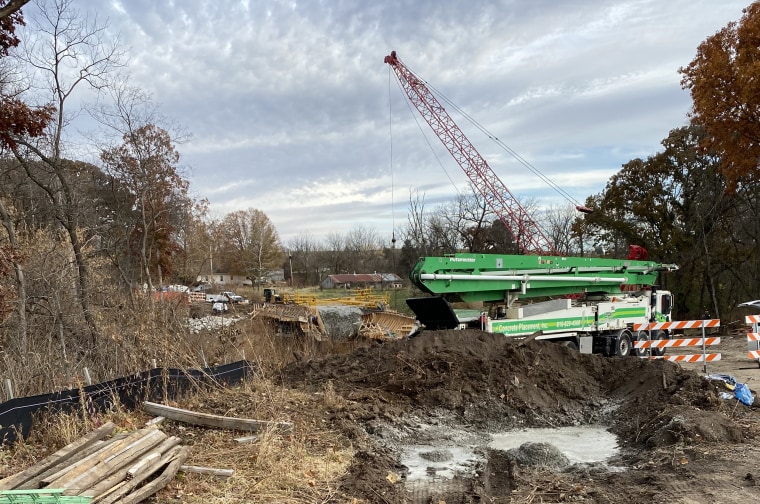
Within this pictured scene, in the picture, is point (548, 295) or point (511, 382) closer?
point (511, 382)

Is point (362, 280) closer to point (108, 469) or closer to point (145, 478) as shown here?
point (145, 478)

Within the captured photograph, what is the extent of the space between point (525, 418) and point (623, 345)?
7.47m

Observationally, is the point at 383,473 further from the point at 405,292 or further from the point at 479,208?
the point at 405,292

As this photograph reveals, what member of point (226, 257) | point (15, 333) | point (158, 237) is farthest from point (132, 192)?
point (226, 257)

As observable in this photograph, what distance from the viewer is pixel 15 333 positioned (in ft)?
39.5

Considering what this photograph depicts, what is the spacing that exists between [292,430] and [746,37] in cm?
Result: 1996

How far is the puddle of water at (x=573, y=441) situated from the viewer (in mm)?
6605

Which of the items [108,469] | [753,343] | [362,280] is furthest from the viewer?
[362,280]

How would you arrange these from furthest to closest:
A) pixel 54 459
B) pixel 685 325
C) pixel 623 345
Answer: pixel 623 345, pixel 685 325, pixel 54 459

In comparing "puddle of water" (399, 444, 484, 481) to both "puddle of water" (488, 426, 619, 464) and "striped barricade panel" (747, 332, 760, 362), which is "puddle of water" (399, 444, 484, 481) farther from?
"striped barricade panel" (747, 332, 760, 362)

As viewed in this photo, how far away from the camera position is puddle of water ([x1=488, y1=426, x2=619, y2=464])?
6.60 m

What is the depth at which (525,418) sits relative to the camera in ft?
26.3

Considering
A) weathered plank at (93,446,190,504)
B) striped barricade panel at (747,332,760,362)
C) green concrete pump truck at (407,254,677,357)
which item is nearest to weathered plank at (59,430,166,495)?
weathered plank at (93,446,190,504)

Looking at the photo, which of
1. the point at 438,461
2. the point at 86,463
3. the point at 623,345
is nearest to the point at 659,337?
the point at 623,345
